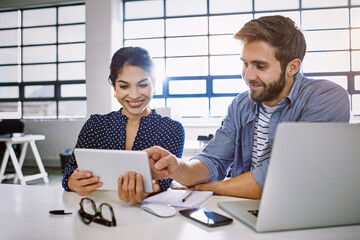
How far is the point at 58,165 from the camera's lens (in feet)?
18.0

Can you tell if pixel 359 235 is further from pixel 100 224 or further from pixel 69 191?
pixel 69 191

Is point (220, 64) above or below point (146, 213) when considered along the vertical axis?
above

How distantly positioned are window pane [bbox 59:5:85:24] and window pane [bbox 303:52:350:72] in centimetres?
420

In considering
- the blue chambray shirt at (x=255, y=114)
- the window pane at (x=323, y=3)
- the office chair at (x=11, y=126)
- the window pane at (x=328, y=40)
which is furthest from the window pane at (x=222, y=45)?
the blue chambray shirt at (x=255, y=114)

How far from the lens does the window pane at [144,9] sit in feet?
17.6

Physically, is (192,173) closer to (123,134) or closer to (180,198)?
(180,198)

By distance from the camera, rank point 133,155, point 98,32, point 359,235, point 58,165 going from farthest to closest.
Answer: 1. point 58,165
2. point 98,32
3. point 133,155
4. point 359,235

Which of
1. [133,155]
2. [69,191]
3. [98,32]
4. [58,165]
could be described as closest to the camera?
[133,155]

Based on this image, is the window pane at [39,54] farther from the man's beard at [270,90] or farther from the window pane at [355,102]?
the window pane at [355,102]

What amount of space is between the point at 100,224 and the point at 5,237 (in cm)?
21

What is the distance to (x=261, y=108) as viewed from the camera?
133cm

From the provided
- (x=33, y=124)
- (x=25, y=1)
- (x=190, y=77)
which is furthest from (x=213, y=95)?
(x=25, y=1)

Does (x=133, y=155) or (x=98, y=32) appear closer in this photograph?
(x=133, y=155)

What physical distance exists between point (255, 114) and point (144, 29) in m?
4.58
